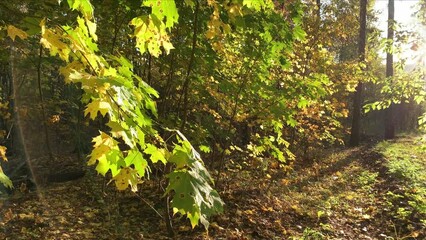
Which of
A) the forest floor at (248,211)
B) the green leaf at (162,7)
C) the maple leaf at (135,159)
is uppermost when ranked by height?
the green leaf at (162,7)

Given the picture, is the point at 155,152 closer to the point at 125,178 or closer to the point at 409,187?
the point at 125,178

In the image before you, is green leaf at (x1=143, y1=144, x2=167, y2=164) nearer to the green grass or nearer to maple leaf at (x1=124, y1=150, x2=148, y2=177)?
maple leaf at (x1=124, y1=150, x2=148, y2=177)

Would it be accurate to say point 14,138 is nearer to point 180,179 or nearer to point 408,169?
point 408,169

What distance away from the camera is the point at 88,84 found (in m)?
1.73

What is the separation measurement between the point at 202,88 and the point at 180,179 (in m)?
4.75

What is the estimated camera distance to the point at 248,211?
725 cm

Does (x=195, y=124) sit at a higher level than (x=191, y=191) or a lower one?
higher

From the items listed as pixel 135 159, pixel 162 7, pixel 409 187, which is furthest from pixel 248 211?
pixel 162 7

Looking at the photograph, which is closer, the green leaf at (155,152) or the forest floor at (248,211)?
the green leaf at (155,152)

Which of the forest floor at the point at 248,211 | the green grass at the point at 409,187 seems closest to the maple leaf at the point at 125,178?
the forest floor at the point at 248,211

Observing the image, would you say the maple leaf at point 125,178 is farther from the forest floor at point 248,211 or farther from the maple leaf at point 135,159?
the forest floor at point 248,211

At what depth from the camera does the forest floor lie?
20.1 feet

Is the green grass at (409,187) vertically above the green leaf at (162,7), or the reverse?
the green leaf at (162,7)

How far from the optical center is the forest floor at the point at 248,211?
614cm
